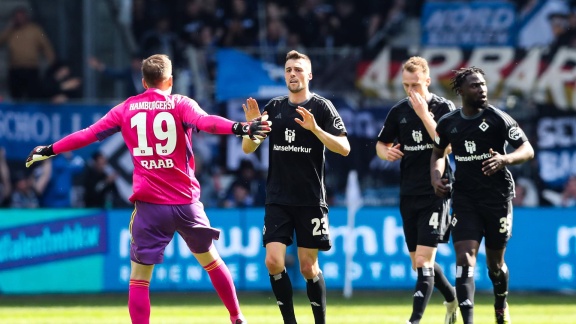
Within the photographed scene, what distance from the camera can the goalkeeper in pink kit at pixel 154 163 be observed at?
9555 millimetres

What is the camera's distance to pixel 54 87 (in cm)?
1917

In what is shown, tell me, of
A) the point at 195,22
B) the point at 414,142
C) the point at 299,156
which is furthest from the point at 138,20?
the point at 299,156

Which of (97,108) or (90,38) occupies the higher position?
(90,38)

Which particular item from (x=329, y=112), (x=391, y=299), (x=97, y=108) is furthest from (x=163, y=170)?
(x=97, y=108)

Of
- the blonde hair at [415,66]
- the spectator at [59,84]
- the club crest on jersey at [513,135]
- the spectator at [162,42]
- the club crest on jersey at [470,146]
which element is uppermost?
the spectator at [162,42]

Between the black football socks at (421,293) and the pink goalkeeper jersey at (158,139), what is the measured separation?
2267 millimetres

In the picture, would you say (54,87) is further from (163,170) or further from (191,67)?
→ (163,170)

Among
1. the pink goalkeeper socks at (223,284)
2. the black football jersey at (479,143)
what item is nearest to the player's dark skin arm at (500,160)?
the black football jersey at (479,143)

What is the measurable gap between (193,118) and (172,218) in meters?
0.85

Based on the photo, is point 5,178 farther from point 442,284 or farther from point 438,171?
point 438,171

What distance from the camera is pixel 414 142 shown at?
11.1m

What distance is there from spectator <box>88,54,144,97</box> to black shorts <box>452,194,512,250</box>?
9.32m

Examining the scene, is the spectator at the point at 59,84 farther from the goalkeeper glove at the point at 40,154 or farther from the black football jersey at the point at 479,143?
the black football jersey at the point at 479,143

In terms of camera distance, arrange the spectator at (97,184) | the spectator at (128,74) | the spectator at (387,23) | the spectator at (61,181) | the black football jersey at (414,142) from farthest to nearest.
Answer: the spectator at (387,23) → the spectator at (128,74) → the spectator at (61,181) → the spectator at (97,184) → the black football jersey at (414,142)
